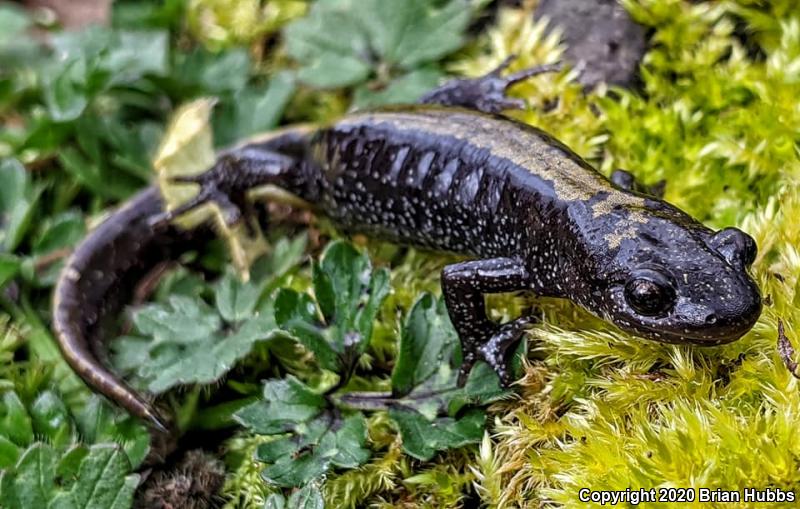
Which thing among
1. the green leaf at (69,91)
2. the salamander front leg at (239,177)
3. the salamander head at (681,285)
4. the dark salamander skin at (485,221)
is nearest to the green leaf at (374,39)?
the dark salamander skin at (485,221)

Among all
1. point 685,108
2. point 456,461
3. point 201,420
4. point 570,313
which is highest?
point 685,108

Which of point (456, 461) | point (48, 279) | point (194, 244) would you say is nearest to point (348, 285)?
point (456, 461)

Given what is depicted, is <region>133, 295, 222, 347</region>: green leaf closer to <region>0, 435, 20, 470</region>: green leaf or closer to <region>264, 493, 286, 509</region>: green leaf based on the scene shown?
<region>0, 435, 20, 470</region>: green leaf

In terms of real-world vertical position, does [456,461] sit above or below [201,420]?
above

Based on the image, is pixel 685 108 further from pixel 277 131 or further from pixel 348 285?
pixel 277 131

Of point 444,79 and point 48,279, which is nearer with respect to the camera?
point 48,279

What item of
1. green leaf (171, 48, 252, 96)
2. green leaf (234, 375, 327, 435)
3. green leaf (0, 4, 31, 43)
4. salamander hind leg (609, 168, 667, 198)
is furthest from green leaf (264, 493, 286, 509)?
green leaf (0, 4, 31, 43)
